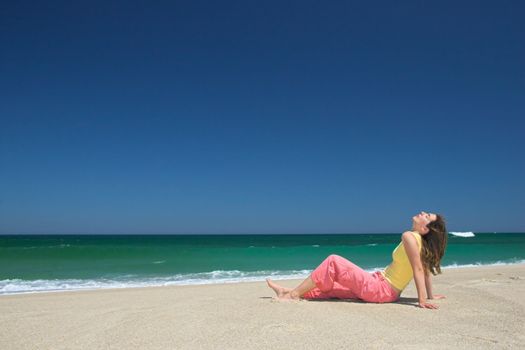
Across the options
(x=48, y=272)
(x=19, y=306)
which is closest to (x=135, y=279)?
(x=48, y=272)

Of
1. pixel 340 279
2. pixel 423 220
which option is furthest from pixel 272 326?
pixel 423 220

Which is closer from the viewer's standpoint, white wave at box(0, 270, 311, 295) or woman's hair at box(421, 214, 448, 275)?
woman's hair at box(421, 214, 448, 275)

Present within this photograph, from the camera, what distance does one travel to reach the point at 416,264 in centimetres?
499

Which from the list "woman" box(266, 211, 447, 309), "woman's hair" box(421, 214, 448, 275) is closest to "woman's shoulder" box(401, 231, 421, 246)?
"woman" box(266, 211, 447, 309)

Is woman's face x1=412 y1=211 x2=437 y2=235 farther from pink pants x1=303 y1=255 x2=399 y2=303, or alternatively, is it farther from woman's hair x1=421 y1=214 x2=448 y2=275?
pink pants x1=303 y1=255 x2=399 y2=303

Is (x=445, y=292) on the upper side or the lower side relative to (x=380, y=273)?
lower

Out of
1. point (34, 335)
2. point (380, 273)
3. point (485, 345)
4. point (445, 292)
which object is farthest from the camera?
point (445, 292)

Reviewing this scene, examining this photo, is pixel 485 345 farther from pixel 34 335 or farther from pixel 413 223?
pixel 34 335

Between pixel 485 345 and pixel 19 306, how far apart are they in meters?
6.31

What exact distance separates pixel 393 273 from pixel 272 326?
2.23 metres

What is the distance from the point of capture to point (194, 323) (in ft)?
13.5

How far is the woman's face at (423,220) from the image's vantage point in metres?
5.16

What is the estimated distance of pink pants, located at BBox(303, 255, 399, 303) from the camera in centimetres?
524

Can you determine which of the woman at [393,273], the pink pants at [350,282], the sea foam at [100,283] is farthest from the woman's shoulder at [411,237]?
the sea foam at [100,283]
